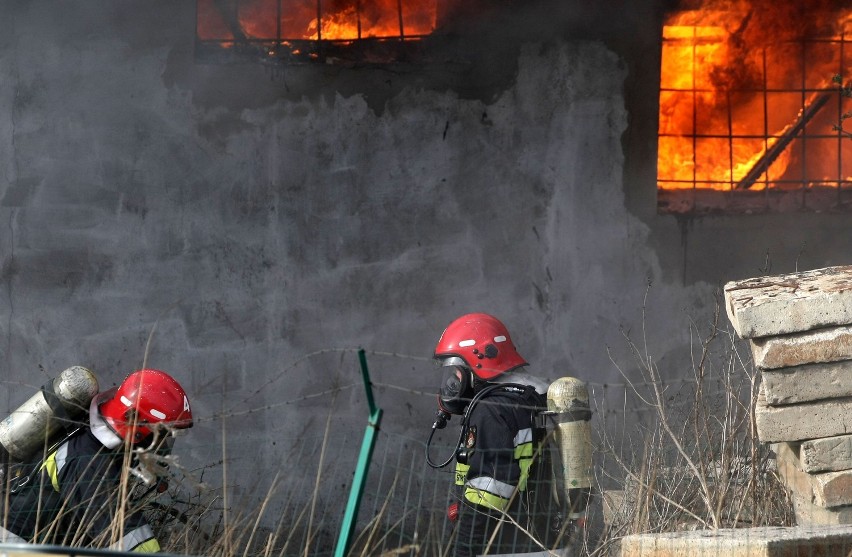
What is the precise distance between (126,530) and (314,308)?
8.90ft

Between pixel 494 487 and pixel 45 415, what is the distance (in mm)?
2027

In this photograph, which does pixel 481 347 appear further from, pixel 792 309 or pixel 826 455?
pixel 826 455

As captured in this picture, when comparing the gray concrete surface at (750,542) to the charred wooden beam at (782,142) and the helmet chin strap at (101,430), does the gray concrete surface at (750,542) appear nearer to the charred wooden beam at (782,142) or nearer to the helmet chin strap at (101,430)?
the helmet chin strap at (101,430)

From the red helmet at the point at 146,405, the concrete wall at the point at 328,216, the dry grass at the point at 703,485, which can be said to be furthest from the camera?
the concrete wall at the point at 328,216

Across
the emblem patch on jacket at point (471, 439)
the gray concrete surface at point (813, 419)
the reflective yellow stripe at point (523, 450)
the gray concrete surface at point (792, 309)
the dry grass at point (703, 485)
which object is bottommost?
the dry grass at point (703, 485)

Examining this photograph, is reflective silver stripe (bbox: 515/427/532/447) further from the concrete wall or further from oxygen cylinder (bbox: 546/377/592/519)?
the concrete wall

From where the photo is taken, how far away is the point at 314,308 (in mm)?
6695

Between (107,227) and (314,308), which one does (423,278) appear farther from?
(107,227)

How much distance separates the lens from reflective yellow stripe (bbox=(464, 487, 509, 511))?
4.52 metres

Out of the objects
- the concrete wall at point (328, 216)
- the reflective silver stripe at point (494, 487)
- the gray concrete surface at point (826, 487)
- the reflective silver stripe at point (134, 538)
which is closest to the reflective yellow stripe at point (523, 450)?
the reflective silver stripe at point (494, 487)

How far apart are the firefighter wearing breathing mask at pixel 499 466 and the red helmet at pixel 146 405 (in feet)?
3.91

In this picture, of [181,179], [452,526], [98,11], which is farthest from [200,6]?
[452,526]

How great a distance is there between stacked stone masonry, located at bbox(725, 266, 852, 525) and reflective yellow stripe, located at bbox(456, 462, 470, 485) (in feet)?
4.22

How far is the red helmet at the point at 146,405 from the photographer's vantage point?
4.51 meters
